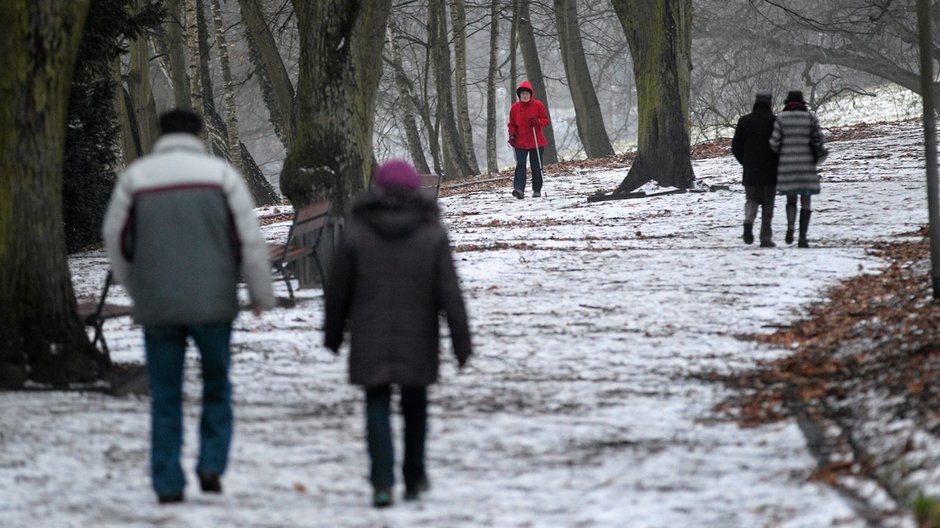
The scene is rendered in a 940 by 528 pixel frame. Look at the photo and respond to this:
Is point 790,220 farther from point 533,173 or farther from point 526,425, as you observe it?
point 533,173

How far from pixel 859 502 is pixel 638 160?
52.2 feet

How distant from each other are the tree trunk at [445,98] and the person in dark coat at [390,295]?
25.4m

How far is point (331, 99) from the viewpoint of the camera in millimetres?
12031

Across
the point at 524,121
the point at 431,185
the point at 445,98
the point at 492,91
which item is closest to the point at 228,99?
the point at 445,98

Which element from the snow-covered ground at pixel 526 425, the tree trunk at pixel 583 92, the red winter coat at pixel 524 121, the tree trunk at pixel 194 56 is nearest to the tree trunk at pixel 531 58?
the tree trunk at pixel 583 92

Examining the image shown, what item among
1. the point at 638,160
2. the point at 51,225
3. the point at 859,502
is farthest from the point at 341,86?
the point at 638,160

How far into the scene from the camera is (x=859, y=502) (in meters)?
5.09

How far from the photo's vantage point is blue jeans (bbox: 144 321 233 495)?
539 cm

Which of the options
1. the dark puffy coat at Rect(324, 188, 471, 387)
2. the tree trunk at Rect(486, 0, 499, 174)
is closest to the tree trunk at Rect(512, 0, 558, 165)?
the tree trunk at Rect(486, 0, 499, 174)

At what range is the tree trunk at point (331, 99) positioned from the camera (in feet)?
39.2

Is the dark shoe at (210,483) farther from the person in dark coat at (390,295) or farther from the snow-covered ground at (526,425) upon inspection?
the person in dark coat at (390,295)

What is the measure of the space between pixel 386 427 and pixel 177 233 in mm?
1159

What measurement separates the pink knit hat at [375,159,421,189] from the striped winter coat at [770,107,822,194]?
28.5 feet

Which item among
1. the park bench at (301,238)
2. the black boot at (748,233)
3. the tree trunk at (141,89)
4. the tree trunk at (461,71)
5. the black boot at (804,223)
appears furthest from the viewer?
the tree trunk at (461,71)
